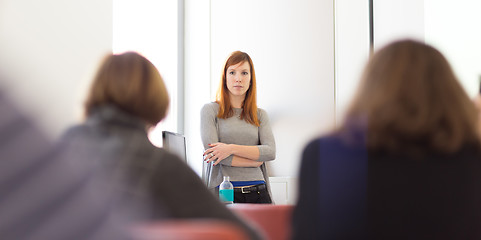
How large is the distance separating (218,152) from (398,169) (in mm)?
1672

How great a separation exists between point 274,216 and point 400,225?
2.89 ft

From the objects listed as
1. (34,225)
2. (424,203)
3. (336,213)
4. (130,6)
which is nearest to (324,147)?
(336,213)

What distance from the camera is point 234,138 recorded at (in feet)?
10.0

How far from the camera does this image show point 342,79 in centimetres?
498

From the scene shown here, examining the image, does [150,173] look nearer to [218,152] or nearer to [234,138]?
[218,152]

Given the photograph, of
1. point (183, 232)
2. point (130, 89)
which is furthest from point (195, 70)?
point (183, 232)

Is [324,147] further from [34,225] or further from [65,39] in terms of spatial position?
[65,39]

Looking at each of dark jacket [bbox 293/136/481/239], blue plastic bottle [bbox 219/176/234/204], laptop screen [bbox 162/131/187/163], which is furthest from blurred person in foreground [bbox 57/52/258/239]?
blue plastic bottle [bbox 219/176/234/204]

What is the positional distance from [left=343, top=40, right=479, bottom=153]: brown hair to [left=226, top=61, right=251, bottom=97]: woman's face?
1.75 m

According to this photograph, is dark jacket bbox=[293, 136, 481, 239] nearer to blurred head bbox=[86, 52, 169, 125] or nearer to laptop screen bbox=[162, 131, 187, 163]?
blurred head bbox=[86, 52, 169, 125]

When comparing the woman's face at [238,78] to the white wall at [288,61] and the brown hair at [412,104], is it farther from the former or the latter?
the white wall at [288,61]

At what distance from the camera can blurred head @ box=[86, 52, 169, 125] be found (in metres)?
1.42

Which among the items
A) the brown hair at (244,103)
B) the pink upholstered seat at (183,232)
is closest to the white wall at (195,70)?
the brown hair at (244,103)

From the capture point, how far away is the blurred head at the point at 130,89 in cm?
142
